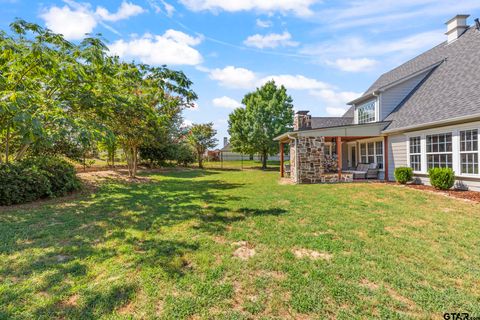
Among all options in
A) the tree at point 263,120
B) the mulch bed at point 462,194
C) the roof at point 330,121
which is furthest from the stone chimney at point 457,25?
the tree at point 263,120

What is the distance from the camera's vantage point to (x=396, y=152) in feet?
38.0

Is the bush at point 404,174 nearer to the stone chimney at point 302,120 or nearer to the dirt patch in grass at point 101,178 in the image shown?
the stone chimney at point 302,120

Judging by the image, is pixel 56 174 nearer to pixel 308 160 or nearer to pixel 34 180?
pixel 34 180

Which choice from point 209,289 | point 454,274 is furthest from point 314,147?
point 209,289

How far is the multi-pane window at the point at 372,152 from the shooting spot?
13773 millimetres

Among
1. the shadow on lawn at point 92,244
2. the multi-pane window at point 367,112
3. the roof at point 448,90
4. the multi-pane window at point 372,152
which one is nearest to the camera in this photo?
the shadow on lawn at point 92,244

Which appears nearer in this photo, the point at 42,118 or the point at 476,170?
the point at 42,118

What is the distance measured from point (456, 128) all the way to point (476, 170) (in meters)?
1.55

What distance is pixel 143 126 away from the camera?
11.5 m

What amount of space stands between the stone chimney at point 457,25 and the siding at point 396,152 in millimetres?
6814

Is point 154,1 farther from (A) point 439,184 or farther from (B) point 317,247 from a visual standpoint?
(A) point 439,184

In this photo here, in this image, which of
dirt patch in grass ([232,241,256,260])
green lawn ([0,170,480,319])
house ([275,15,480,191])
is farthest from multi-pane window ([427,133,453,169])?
dirt patch in grass ([232,241,256,260])

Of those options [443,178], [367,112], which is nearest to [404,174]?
[443,178]

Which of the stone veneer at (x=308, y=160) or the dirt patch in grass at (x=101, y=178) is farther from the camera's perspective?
the dirt patch in grass at (x=101, y=178)
